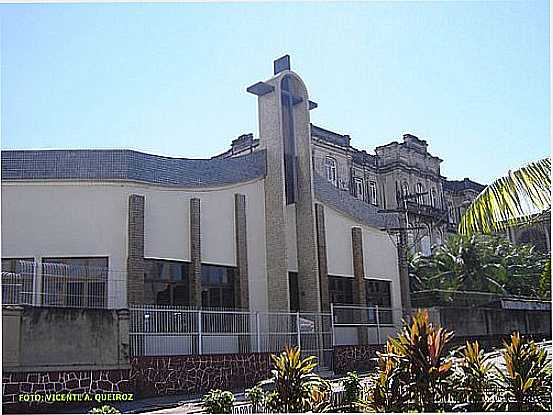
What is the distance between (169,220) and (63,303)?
275cm

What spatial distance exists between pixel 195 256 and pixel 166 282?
78 cm

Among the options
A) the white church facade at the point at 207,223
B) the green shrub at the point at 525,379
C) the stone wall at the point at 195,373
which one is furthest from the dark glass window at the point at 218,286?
the green shrub at the point at 525,379

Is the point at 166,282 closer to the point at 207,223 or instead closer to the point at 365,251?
the point at 207,223

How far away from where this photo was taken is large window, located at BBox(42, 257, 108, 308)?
11156mm

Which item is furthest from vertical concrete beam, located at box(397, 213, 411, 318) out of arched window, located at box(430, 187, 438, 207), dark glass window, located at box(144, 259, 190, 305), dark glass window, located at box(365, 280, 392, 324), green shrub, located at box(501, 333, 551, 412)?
green shrub, located at box(501, 333, 551, 412)

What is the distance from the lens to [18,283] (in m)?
10.6

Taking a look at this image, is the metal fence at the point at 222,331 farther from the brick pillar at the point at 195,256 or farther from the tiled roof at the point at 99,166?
the tiled roof at the point at 99,166

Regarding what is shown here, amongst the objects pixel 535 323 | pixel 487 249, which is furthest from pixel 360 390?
pixel 487 249

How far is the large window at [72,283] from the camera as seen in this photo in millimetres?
11156

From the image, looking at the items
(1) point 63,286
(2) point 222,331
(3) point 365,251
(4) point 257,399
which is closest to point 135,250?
(1) point 63,286

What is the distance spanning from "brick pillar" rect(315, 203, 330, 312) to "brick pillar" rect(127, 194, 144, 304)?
4664 mm

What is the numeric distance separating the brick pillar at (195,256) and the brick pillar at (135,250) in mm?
1130

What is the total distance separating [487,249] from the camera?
71.2ft

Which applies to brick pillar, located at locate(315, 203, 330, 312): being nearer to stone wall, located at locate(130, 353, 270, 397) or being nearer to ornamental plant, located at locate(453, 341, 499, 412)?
stone wall, located at locate(130, 353, 270, 397)
